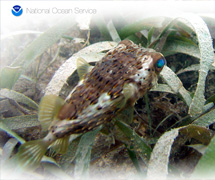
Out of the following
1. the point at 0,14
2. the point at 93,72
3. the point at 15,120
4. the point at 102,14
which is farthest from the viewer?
the point at 0,14

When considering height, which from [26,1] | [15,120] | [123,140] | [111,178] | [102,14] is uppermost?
[26,1]

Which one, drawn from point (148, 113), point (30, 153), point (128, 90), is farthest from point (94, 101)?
point (148, 113)

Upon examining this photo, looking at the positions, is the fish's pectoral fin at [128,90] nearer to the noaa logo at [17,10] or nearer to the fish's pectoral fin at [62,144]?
the fish's pectoral fin at [62,144]

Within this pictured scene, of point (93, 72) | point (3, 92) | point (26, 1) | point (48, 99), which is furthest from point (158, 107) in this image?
point (26, 1)

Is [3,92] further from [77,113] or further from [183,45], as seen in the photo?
[183,45]

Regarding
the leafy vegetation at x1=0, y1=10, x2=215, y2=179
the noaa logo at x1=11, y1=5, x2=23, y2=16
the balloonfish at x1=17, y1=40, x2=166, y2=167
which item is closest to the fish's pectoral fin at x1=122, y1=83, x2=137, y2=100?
the balloonfish at x1=17, y1=40, x2=166, y2=167

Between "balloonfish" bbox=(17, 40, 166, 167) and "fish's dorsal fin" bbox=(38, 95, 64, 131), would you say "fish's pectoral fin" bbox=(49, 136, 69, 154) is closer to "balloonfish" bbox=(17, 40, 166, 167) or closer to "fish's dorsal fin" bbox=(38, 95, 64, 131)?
"balloonfish" bbox=(17, 40, 166, 167)

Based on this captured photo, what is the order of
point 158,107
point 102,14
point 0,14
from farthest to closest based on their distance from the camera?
point 0,14
point 102,14
point 158,107

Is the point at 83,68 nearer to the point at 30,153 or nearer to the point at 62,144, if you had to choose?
the point at 62,144
